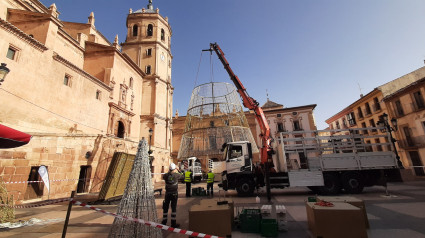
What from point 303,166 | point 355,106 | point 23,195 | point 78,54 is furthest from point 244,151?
point 355,106

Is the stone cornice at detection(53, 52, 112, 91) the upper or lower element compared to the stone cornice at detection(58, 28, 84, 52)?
lower

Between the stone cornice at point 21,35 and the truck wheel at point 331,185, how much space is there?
20.7 metres

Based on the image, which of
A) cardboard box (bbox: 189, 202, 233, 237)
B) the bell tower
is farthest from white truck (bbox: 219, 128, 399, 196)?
the bell tower

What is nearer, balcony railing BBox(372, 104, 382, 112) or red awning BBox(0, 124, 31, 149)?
red awning BBox(0, 124, 31, 149)

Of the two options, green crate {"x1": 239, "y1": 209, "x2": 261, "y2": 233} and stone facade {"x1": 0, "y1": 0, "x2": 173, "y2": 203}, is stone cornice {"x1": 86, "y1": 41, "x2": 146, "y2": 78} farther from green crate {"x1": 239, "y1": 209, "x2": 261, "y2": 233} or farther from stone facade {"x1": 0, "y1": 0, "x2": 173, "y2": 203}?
green crate {"x1": 239, "y1": 209, "x2": 261, "y2": 233}

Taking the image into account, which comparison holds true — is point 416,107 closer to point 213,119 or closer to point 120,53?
point 213,119

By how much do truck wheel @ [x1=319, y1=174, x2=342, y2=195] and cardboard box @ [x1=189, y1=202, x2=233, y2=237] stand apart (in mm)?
7486

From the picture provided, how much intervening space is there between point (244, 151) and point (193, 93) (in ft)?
21.0

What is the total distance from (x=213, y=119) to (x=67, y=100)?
1286 centimetres

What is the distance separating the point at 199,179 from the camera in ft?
69.2

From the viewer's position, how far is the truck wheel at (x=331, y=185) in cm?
908

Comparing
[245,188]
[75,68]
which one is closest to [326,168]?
[245,188]

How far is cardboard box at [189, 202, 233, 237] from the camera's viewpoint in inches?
150

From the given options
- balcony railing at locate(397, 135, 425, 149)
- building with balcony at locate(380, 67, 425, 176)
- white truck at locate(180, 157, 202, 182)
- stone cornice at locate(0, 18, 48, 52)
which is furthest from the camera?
white truck at locate(180, 157, 202, 182)
